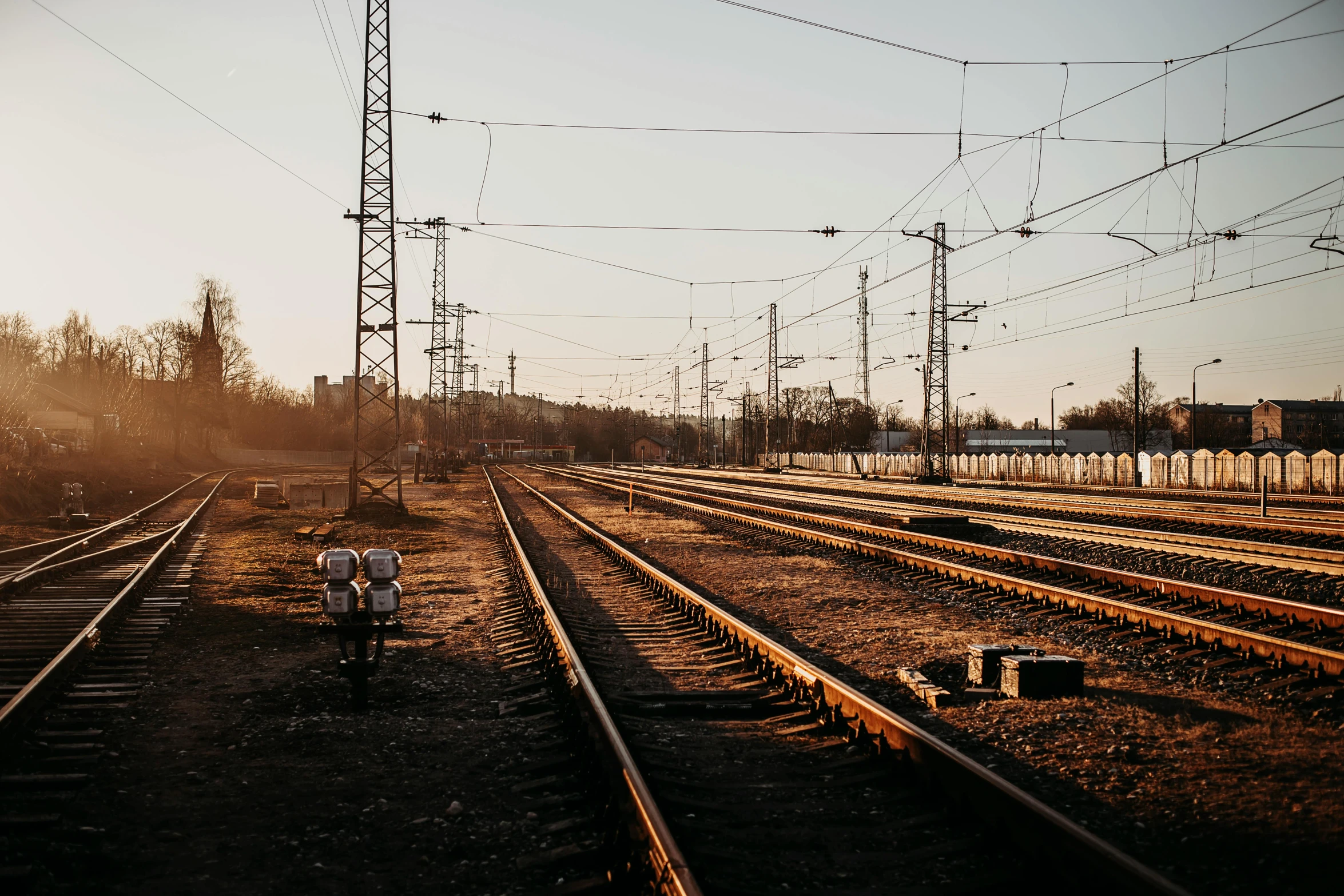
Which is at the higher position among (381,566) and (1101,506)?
(381,566)

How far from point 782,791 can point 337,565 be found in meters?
3.97

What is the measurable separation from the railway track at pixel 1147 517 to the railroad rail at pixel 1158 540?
0.09 m

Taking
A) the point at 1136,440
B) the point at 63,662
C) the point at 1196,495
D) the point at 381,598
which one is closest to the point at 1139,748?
the point at 381,598

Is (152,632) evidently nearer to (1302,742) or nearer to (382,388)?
(1302,742)

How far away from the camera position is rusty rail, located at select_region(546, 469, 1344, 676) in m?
8.24

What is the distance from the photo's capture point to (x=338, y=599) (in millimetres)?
7551

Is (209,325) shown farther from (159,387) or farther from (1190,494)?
(1190,494)

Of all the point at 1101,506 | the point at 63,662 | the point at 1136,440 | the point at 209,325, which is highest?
the point at 209,325

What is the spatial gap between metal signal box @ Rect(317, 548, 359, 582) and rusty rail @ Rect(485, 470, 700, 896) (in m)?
1.94

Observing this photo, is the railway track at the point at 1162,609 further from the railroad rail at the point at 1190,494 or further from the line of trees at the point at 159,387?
the line of trees at the point at 159,387

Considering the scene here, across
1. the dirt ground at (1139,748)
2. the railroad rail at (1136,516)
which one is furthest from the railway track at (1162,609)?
the railroad rail at (1136,516)

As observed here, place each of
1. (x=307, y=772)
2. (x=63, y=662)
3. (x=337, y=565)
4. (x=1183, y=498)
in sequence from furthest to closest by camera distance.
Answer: (x=1183, y=498) → (x=63, y=662) → (x=337, y=565) → (x=307, y=772)

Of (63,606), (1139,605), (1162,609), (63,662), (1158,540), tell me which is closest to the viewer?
(63,662)

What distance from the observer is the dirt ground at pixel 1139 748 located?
4516 millimetres
